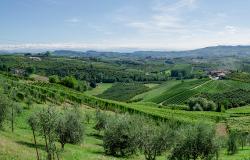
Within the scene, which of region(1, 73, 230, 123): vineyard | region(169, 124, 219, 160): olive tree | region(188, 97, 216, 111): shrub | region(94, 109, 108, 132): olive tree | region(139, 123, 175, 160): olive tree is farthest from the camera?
region(188, 97, 216, 111): shrub

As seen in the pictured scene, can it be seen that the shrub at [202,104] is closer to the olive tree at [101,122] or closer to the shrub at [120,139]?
the olive tree at [101,122]

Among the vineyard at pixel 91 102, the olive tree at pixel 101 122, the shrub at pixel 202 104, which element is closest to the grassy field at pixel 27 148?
the olive tree at pixel 101 122

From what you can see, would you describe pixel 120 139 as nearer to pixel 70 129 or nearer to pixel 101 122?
pixel 70 129

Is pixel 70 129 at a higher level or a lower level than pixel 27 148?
lower

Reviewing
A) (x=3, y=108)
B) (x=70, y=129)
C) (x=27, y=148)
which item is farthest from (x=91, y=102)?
(x=27, y=148)

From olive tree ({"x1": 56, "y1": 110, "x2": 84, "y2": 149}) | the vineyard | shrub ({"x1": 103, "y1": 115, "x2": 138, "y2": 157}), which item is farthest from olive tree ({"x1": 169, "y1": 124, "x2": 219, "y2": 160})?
the vineyard

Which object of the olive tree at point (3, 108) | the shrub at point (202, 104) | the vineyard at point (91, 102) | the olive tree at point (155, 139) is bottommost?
the shrub at point (202, 104)

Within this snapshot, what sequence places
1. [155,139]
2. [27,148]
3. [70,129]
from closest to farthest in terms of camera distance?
1. [27,148]
2. [155,139]
3. [70,129]


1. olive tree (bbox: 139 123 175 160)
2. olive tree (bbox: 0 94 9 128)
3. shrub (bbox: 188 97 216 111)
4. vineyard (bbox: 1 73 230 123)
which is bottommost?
Result: shrub (bbox: 188 97 216 111)

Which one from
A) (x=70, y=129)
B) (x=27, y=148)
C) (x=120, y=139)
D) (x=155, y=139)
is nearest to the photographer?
(x=27, y=148)

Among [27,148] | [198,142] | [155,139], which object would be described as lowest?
[155,139]

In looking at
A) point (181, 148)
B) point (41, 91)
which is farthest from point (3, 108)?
point (41, 91)

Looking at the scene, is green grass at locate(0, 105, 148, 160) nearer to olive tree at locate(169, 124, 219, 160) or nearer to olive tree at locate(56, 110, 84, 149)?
olive tree at locate(56, 110, 84, 149)

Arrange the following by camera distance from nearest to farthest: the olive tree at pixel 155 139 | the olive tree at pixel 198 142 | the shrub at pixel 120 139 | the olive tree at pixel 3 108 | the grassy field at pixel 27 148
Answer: the grassy field at pixel 27 148, the olive tree at pixel 198 142, the olive tree at pixel 155 139, the shrub at pixel 120 139, the olive tree at pixel 3 108
